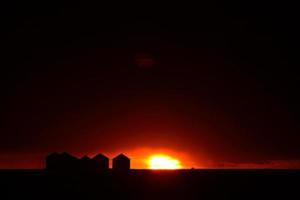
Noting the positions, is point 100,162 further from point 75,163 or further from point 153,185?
point 153,185

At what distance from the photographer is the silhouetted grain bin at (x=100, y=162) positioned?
67.6 metres

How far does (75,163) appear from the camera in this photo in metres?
66.8

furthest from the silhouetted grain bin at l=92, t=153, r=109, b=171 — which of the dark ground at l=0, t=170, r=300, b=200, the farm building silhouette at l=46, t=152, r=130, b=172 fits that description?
the dark ground at l=0, t=170, r=300, b=200

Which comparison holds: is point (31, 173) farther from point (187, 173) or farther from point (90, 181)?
point (187, 173)

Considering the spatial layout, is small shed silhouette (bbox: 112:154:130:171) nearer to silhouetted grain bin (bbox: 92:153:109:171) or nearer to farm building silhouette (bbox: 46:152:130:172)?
farm building silhouette (bbox: 46:152:130:172)

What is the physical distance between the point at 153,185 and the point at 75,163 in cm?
2608

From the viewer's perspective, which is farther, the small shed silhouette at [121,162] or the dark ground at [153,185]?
the small shed silhouette at [121,162]

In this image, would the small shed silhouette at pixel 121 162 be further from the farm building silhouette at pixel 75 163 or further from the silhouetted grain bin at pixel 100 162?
the silhouetted grain bin at pixel 100 162

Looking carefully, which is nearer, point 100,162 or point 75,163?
point 75,163

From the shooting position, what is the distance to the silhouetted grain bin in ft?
222

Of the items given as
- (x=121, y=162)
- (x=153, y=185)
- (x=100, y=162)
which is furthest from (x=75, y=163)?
(x=153, y=185)

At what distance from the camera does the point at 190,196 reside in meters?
41.5

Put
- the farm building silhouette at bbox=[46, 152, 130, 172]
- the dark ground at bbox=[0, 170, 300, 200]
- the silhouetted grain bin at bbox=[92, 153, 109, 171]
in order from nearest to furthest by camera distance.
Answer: the dark ground at bbox=[0, 170, 300, 200] → the farm building silhouette at bbox=[46, 152, 130, 172] → the silhouetted grain bin at bbox=[92, 153, 109, 171]

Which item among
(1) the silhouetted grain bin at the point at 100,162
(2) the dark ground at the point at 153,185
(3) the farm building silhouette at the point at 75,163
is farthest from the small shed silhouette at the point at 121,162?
(2) the dark ground at the point at 153,185
